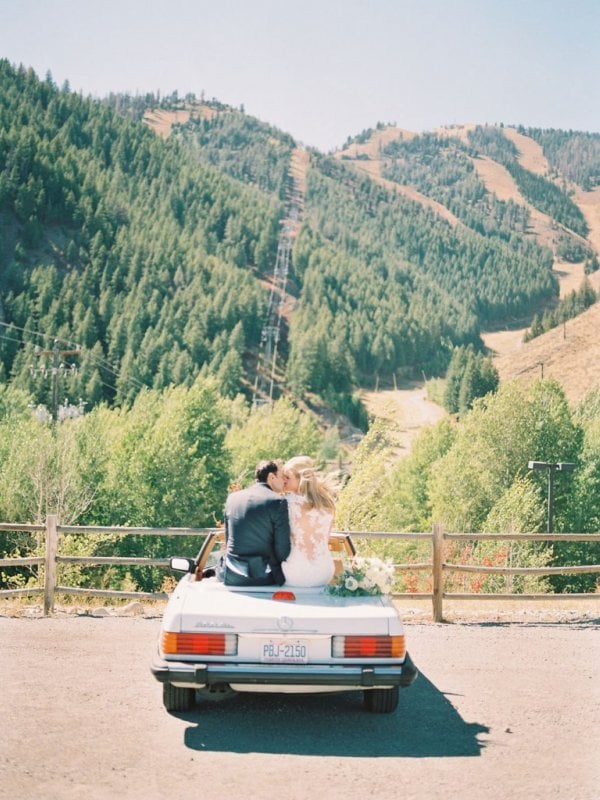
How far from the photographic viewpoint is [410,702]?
7.45 metres

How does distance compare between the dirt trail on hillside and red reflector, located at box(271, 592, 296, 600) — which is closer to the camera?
red reflector, located at box(271, 592, 296, 600)

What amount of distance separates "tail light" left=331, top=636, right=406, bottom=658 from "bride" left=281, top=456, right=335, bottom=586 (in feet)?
2.65

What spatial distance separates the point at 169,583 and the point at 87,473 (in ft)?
129

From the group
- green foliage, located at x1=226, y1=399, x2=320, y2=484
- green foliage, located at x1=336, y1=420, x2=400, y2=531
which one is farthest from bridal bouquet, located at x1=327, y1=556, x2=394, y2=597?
green foliage, located at x1=226, y1=399, x2=320, y2=484

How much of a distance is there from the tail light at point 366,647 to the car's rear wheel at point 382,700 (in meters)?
0.51

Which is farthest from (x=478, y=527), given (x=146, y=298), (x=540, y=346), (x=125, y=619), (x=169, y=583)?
(x=146, y=298)

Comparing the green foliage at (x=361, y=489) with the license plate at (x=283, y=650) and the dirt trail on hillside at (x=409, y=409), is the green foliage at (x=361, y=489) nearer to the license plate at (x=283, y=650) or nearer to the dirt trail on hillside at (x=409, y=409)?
the license plate at (x=283, y=650)

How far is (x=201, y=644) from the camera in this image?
6410 millimetres

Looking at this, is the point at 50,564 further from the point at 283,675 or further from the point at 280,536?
the point at 283,675

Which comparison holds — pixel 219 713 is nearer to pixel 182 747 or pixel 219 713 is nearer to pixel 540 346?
pixel 182 747

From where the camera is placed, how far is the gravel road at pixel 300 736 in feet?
17.3

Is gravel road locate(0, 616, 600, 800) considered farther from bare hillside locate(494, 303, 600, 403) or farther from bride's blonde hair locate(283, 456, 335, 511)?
bare hillside locate(494, 303, 600, 403)

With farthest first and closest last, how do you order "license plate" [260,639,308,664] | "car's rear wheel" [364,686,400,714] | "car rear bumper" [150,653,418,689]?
"car's rear wheel" [364,686,400,714], "license plate" [260,639,308,664], "car rear bumper" [150,653,418,689]

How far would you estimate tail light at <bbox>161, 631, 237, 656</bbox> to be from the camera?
6.39 metres
